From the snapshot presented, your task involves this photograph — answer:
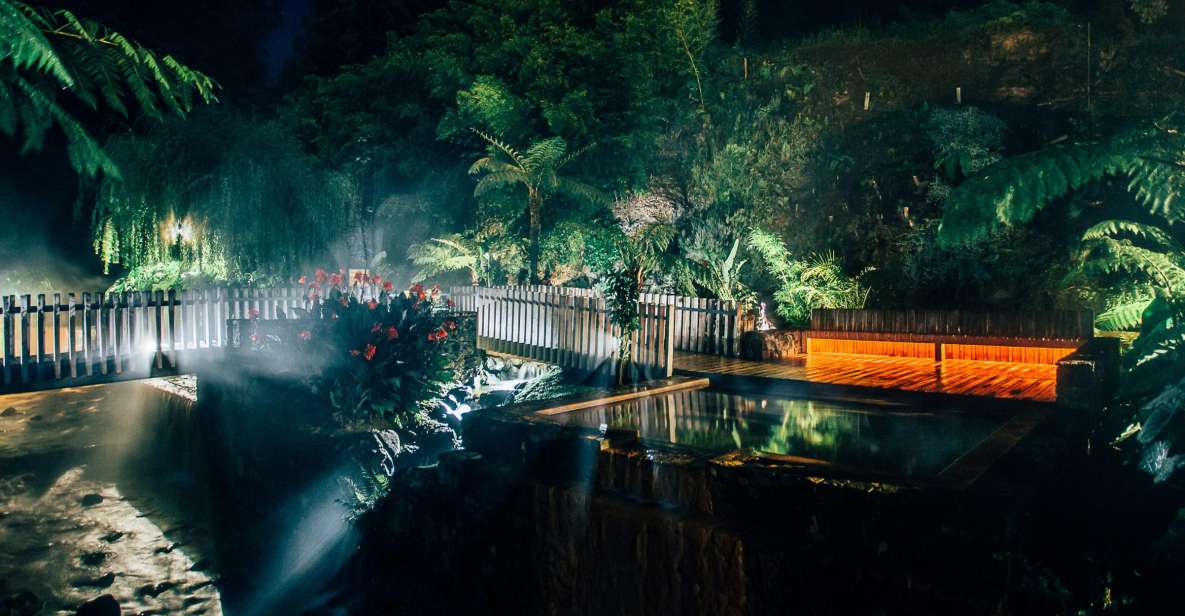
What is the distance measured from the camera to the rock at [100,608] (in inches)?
234

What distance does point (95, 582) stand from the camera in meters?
7.24

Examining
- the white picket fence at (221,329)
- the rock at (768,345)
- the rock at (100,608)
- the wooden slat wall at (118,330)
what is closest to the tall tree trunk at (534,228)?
the white picket fence at (221,329)

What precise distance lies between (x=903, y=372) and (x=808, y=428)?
12.5 feet

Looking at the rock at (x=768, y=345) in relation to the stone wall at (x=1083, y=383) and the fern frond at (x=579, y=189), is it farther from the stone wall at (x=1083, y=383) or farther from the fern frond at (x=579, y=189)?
the fern frond at (x=579, y=189)

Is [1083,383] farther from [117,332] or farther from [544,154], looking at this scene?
[117,332]

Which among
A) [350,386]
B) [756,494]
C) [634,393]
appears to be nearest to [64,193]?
[350,386]

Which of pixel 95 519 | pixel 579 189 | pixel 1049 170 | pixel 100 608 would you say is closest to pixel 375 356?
pixel 100 608

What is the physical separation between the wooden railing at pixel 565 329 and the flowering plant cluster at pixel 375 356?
1935 millimetres

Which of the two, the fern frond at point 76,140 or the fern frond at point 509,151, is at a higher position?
the fern frond at point 509,151

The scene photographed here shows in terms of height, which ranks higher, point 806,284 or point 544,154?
point 544,154

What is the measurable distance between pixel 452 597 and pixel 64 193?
56.6 ft

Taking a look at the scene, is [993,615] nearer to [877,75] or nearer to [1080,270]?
[1080,270]

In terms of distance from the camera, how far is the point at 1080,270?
890 cm

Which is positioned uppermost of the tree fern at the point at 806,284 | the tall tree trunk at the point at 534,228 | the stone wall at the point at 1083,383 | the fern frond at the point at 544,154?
the fern frond at the point at 544,154
